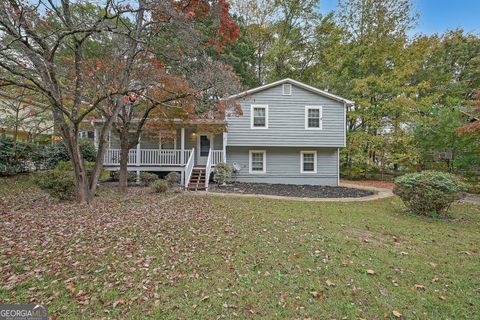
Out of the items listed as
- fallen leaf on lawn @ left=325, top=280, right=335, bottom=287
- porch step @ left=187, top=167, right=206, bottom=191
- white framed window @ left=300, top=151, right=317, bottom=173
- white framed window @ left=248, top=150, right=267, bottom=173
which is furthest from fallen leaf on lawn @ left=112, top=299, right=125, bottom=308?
white framed window @ left=300, top=151, right=317, bottom=173

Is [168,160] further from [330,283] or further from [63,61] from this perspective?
[330,283]

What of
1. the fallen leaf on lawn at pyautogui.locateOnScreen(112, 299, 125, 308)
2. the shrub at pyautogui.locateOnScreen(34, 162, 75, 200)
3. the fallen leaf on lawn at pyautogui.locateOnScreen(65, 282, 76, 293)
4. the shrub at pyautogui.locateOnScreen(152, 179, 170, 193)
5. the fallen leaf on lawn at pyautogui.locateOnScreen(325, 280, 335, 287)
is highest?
the shrub at pyautogui.locateOnScreen(34, 162, 75, 200)

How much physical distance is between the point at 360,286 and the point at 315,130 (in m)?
12.1

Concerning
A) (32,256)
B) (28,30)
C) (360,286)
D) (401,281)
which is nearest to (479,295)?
(401,281)

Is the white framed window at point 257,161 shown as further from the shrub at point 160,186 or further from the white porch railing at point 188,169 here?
the shrub at point 160,186

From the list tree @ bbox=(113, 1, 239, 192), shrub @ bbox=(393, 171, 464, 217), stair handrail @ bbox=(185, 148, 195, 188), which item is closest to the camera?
shrub @ bbox=(393, 171, 464, 217)

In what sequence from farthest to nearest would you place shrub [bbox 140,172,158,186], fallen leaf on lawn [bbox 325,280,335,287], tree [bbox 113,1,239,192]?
1. shrub [bbox 140,172,158,186]
2. tree [bbox 113,1,239,192]
3. fallen leaf on lawn [bbox 325,280,335,287]

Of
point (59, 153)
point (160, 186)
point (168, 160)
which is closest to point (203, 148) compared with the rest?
point (168, 160)

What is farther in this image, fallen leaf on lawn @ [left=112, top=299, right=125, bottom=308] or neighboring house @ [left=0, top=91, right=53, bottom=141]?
neighboring house @ [left=0, top=91, right=53, bottom=141]

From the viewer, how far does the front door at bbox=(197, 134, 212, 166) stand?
15.5m

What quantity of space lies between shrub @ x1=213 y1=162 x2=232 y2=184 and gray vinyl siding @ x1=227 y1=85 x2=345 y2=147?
166cm

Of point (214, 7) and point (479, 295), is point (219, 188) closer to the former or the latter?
point (214, 7)

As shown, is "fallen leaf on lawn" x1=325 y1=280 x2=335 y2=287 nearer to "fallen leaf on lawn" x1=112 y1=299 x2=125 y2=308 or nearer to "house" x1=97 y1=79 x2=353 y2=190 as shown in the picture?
"fallen leaf on lawn" x1=112 y1=299 x2=125 y2=308

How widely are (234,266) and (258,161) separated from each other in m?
11.6
